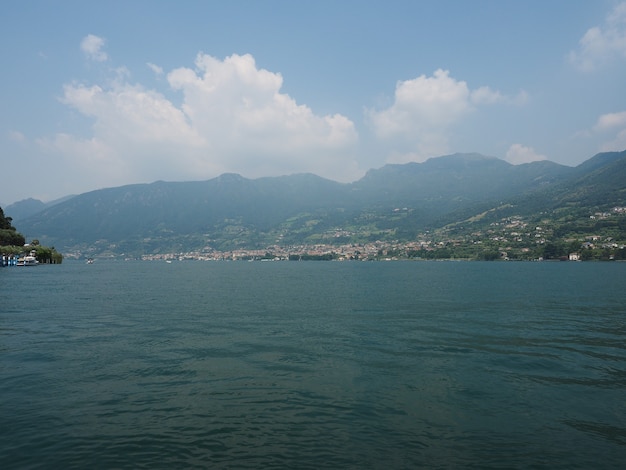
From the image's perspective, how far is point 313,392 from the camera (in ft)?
59.4

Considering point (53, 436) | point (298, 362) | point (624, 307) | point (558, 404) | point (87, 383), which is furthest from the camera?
point (624, 307)

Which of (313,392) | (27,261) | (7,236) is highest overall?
(7,236)

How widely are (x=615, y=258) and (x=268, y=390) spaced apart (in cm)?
21642

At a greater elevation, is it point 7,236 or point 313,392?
A: point 7,236

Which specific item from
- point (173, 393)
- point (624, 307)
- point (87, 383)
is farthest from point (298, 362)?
point (624, 307)

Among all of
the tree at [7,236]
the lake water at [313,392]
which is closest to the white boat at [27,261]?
the tree at [7,236]

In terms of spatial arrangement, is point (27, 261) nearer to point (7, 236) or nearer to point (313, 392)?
point (7, 236)

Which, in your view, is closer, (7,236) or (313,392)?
(313,392)

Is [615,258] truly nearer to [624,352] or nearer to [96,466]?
[624,352]

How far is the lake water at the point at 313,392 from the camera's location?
12.6 meters

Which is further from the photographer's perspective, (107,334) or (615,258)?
(615,258)

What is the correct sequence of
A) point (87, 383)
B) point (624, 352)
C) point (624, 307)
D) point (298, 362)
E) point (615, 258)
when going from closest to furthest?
point (87, 383) < point (298, 362) < point (624, 352) < point (624, 307) < point (615, 258)

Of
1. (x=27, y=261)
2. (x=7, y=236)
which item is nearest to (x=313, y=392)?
(x=7, y=236)

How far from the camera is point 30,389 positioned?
60.6 ft
